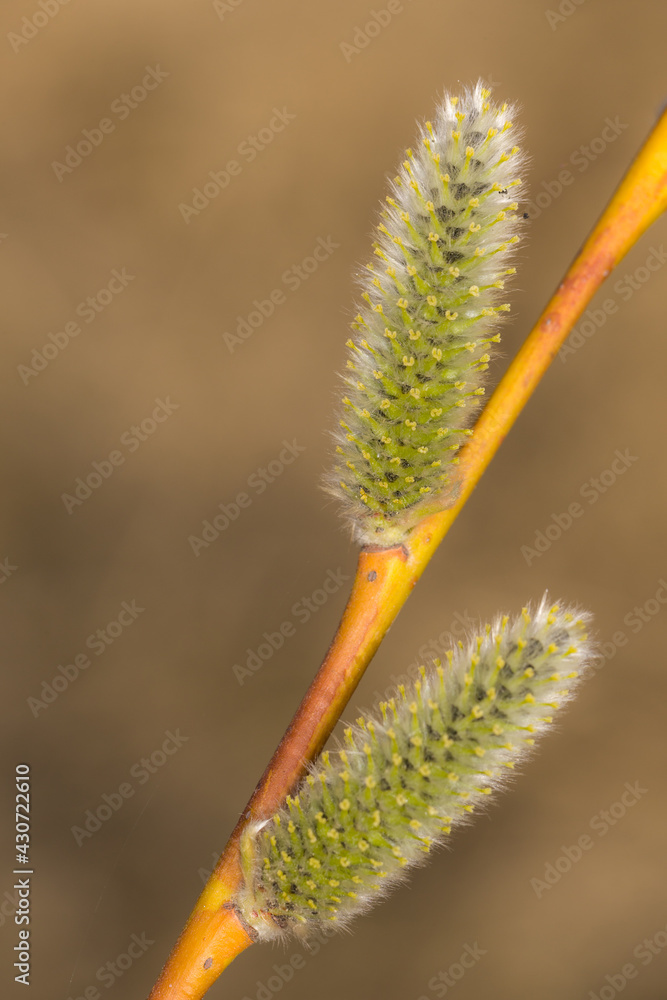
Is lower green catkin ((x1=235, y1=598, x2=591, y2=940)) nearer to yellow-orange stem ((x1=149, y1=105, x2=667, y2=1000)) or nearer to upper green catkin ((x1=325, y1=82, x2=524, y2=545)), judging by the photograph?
yellow-orange stem ((x1=149, y1=105, x2=667, y2=1000))

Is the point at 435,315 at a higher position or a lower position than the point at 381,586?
higher

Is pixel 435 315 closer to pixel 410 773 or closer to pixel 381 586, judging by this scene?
pixel 381 586

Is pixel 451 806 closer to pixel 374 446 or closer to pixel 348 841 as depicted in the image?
pixel 348 841

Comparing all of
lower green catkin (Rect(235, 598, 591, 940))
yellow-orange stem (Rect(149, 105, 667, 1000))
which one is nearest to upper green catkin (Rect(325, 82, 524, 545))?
yellow-orange stem (Rect(149, 105, 667, 1000))

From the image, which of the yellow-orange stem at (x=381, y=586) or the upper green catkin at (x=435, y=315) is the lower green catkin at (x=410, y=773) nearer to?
the yellow-orange stem at (x=381, y=586)

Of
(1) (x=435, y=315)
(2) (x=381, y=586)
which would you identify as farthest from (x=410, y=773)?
(1) (x=435, y=315)
